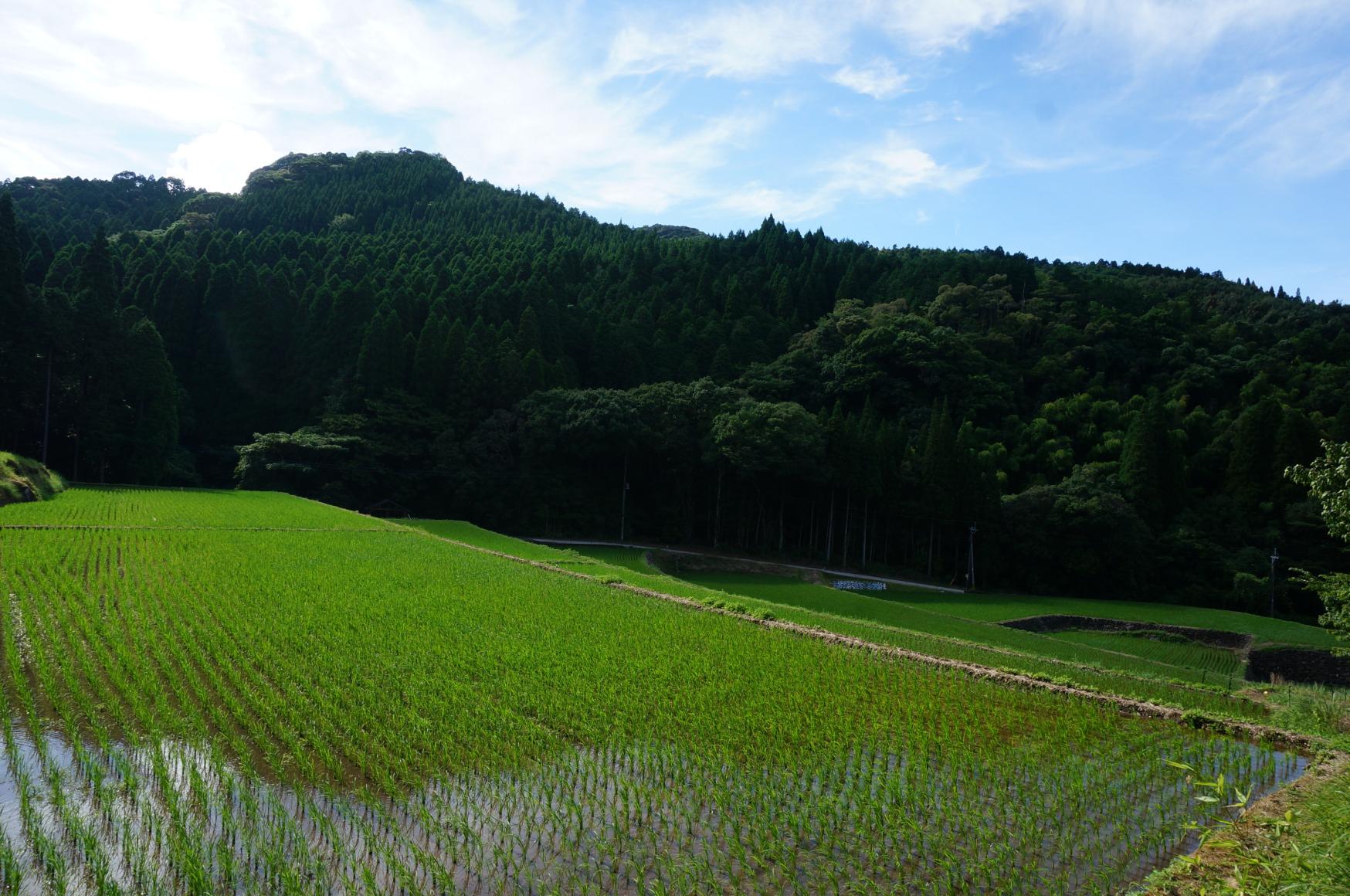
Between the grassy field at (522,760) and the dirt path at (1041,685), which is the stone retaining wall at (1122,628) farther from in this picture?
the grassy field at (522,760)

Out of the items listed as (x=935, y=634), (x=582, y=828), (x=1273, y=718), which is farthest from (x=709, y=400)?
(x=582, y=828)

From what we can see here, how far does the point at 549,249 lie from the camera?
223 ft

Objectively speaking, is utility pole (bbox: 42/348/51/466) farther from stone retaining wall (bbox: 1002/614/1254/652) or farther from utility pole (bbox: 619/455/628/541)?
stone retaining wall (bbox: 1002/614/1254/652)

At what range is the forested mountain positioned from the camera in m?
34.6

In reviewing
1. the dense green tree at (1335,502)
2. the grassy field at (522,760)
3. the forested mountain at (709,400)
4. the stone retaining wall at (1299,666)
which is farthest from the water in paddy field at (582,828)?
the forested mountain at (709,400)

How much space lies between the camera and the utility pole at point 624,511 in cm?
3784

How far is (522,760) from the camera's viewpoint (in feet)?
20.3

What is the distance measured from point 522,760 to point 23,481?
77.1ft

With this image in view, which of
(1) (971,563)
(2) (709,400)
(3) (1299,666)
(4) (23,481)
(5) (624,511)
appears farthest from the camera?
(2) (709,400)

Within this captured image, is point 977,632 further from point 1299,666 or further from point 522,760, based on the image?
point 522,760

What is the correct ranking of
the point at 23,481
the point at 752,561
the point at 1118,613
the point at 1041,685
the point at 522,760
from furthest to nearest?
the point at 752,561, the point at 1118,613, the point at 23,481, the point at 1041,685, the point at 522,760

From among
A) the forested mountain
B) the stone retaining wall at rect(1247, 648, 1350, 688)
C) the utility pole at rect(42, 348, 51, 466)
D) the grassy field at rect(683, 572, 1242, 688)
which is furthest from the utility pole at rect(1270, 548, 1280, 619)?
the utility pole at rect(42, 348, 51, 466)

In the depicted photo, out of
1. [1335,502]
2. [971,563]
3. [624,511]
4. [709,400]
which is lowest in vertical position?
[971,563]

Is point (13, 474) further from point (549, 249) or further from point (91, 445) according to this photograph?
point (549, 249)
